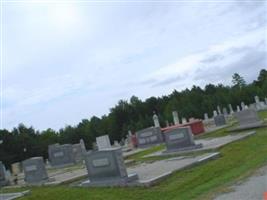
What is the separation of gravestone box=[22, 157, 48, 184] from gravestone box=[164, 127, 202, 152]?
5364mm

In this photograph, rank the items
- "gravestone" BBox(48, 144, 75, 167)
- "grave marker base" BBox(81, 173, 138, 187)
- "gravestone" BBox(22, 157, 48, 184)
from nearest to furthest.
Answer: "grave marker base" BBox(81, 173, 138, 187), "gravestone" BBox(22, 157, 48, 184), "gravestone" BBox(48, 144, 75, 167)

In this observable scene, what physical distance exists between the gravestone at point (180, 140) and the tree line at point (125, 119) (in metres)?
23.9

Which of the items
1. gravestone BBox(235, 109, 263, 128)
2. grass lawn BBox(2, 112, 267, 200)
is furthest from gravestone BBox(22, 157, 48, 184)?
gravestone BBox(235, 109, 263, 128)

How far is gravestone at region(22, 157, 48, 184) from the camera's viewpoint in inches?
700

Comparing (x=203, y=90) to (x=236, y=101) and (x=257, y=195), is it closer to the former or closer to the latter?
(x=236, y=101)

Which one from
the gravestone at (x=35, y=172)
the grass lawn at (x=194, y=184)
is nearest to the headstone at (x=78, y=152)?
the gravestone at (x=35, y=172)

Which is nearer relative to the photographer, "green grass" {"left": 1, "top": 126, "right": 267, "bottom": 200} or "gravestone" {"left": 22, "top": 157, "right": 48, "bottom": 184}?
"green grass" {"left": 1, "top": 126, "right": 267, "bottom": 200}

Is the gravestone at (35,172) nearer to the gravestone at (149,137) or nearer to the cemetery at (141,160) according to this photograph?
the cemetery at (141,160)

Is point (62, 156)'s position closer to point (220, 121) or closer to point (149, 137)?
point (149, 137)

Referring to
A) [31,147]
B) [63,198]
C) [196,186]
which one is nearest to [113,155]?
[63,198]

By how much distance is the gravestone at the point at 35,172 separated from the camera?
17.8 m

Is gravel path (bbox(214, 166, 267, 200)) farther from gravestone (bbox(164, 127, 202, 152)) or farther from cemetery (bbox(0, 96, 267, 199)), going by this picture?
gravestone (bbox(164, 127, 202, 152))

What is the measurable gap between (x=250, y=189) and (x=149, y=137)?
60.8ft

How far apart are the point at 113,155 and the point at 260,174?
471 cm
